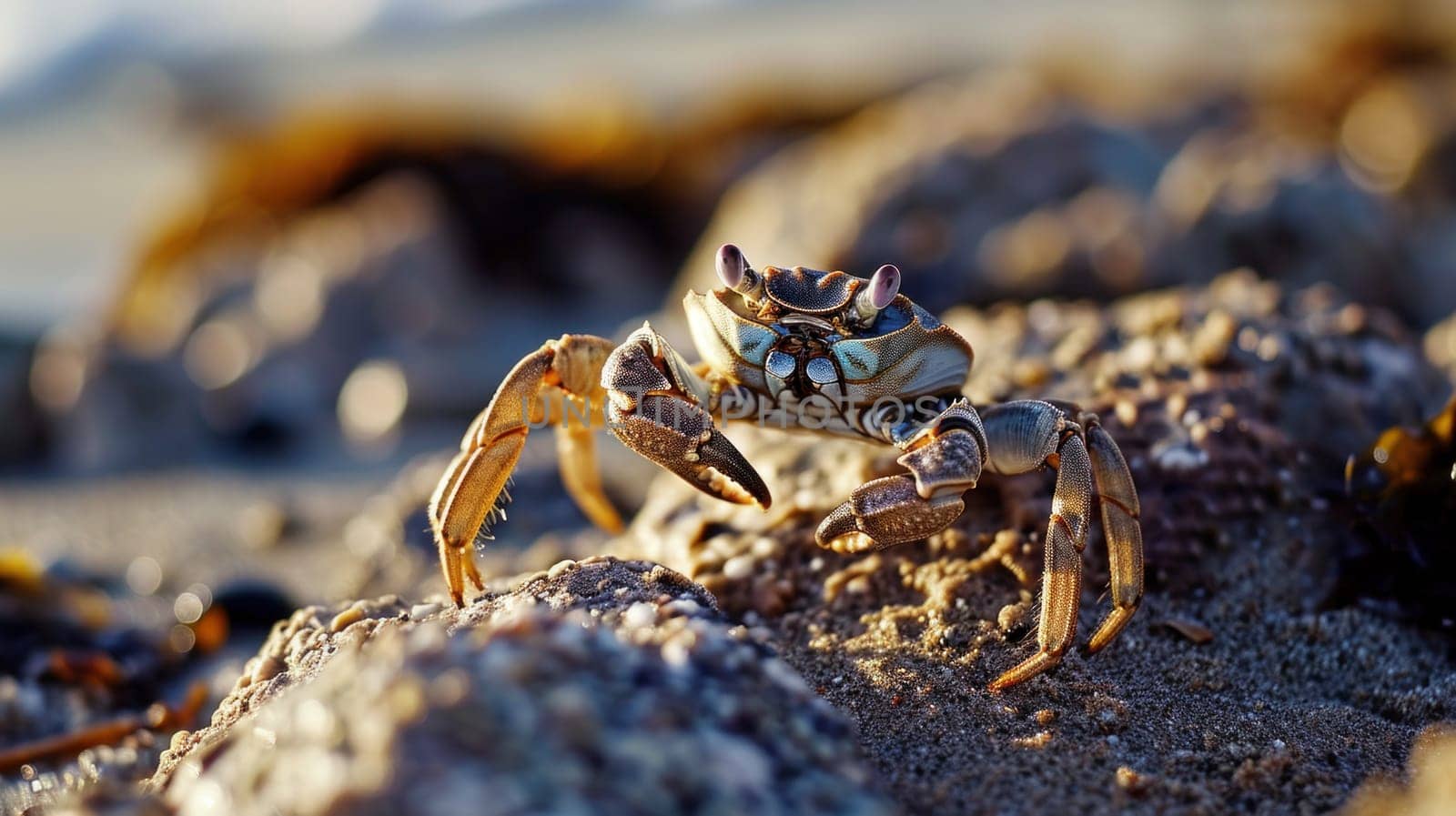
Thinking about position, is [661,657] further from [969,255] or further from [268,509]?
[969,255]

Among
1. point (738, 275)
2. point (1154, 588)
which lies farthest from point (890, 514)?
point (1154, 588)

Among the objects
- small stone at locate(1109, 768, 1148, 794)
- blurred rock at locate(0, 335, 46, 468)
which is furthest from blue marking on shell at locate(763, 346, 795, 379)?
blurred rock at locate(0, 335, 46, 468)

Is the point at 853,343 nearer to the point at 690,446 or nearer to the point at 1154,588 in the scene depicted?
the point at 690,446

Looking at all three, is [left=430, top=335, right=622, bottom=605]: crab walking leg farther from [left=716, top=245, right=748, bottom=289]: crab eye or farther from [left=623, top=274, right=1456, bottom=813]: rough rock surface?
[left=623, top=274, right=1456, bottom=813]: rough rock surface

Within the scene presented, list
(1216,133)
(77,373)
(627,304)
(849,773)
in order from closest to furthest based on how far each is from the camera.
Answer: (849,773), (77,373), (627,304), (1216,133)

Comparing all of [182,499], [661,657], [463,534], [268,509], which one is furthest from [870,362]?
[182,499]

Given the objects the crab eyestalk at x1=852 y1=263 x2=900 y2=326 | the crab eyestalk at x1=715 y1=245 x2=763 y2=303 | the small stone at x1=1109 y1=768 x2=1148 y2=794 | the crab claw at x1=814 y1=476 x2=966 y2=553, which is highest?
the crab eyestalk at x1=715 y1=245 x2=763 y2=303
